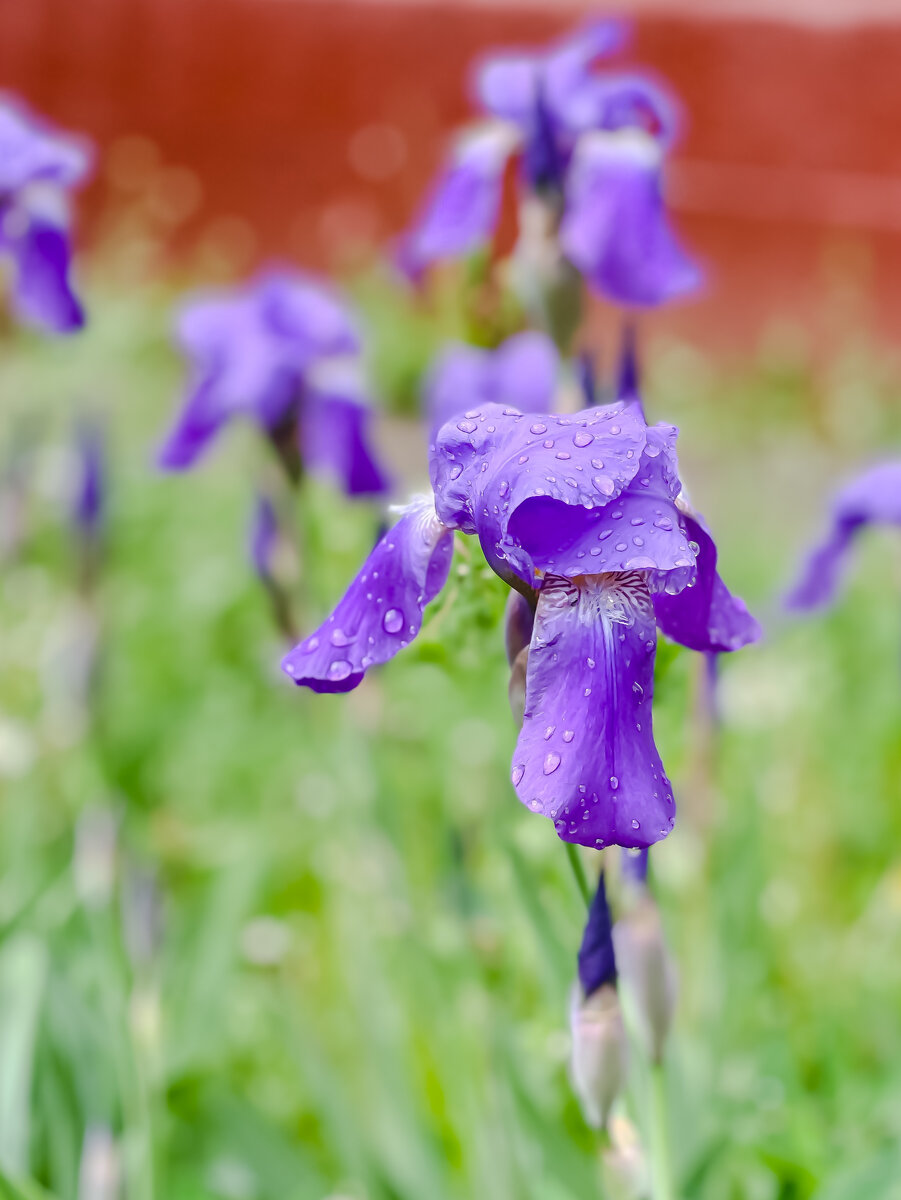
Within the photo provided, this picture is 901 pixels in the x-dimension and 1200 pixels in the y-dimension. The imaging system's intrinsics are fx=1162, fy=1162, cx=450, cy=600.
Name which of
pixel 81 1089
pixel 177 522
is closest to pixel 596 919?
pixel 81 1089

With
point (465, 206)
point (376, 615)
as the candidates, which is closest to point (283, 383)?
point (465, 206)

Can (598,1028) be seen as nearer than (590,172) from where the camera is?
Yes

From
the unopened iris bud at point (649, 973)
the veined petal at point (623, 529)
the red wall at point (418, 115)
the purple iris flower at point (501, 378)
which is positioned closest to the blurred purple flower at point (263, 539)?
the purple iris flower at point (501, 378)

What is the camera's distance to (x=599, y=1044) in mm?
756

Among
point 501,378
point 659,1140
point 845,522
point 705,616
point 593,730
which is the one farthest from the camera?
point 501,378

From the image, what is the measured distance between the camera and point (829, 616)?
2.79 metres

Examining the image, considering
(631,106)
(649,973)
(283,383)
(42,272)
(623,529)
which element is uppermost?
(631,106)

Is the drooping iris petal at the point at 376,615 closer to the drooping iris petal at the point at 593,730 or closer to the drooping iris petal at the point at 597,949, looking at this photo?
the drooping iris petal at the point at 593,730

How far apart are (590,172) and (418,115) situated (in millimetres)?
3552

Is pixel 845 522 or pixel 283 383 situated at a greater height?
pixel 283 383

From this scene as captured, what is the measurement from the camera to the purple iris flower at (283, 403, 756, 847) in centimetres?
58

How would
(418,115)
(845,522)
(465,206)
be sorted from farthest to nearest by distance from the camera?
(418,115) → (465,206) → (845,522)

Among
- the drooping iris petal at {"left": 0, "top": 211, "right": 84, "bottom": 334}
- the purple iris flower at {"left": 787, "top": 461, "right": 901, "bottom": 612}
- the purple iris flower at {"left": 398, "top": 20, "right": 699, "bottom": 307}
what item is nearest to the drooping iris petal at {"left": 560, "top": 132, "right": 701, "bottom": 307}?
the purple iris flower at {"left": 398, "top": 20, "right": 699, "bottom": 307}

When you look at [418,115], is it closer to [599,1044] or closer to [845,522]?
[845,522]
